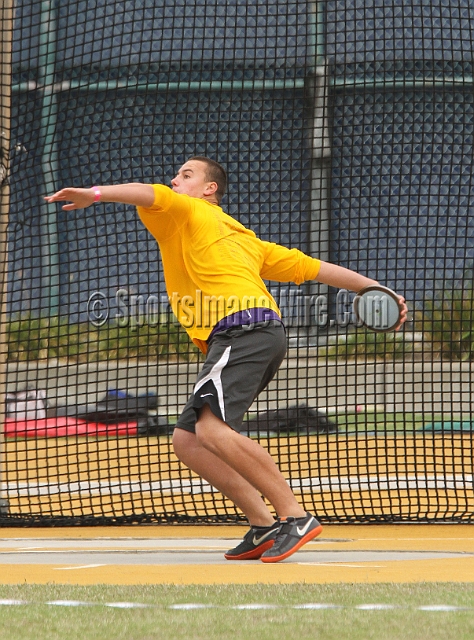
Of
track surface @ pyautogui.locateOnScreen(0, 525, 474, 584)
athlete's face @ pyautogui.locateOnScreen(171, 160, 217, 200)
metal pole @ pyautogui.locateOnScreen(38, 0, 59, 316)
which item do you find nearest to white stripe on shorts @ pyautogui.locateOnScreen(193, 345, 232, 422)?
track surface @ pyautogui.locateOnScreen(0, 525, 474, 584)

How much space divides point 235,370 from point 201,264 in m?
0.42

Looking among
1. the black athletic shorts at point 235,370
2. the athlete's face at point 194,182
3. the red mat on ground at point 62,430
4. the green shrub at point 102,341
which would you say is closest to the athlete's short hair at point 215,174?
the athlete's face at point 194,182

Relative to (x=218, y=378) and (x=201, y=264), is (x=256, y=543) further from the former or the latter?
(x=201, y=264)

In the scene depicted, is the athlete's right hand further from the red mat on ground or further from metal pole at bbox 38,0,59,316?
the red mat on ground

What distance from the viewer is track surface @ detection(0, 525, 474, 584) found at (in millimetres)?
3330

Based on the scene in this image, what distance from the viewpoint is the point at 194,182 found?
4121 mm

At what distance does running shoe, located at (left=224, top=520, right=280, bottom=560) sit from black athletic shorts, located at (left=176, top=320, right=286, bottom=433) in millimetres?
407

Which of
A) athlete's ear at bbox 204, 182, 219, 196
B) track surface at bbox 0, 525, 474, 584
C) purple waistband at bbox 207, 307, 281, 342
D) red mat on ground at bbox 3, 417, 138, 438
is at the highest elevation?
athlete's ear at bbox 204, 182, 219, 196

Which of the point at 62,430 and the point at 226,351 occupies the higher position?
the point at 226,351

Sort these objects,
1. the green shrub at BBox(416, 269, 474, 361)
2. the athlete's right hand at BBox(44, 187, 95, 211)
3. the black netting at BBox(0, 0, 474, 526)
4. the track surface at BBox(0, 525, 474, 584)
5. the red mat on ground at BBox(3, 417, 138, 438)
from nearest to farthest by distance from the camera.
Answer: the track surface at BBox(0, 525, 474, 584)
the athlete's right hand at BBox(44, 187, 95, 211)
the black netting at BBox(0, 0, 474, 526)
the green shrub at BBox(416, 269, 474, 361)
the red mat on ground at BBox(3, 417, 138, 438)

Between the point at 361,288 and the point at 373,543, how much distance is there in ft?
3.94

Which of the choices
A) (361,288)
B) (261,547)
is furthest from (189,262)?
(261,547)

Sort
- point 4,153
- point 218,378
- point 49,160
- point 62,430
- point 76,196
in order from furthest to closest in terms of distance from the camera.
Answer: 1. point 62,430
2. point 49,160
3. point 4,153
4. point 218,378
5. point 76,196

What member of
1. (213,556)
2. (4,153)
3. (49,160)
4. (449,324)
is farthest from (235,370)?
(449,324)
